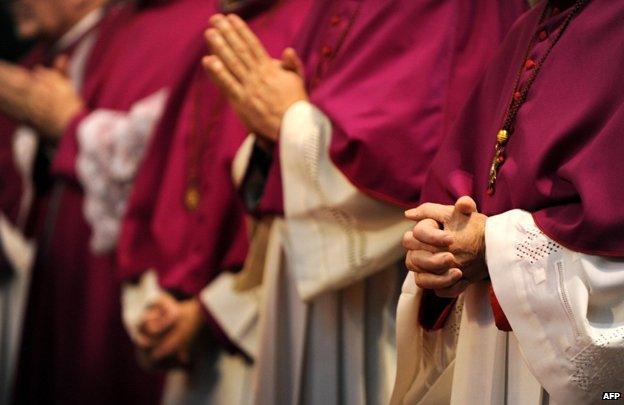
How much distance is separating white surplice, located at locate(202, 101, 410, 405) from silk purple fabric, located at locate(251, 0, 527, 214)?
0.21 ft

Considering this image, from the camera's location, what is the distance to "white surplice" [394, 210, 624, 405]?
1837mm

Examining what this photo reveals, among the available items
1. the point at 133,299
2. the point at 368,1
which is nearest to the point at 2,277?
the point at 133,299

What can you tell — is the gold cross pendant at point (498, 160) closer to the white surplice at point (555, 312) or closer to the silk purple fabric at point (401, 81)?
the white surplice at point (555, 312)

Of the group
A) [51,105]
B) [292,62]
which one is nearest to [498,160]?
[292,62]

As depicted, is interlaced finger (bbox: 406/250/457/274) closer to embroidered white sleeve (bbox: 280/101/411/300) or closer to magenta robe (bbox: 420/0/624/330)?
→ magenta robe (bbox: 420/0/624/330)

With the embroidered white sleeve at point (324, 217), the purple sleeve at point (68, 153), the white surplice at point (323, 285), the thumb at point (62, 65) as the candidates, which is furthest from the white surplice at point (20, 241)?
the embroidered white sleeve at point (324, 217)

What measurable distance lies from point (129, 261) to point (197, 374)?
0.38 meters

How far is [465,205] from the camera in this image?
1952 millimetres

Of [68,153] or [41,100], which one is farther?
[41,100]

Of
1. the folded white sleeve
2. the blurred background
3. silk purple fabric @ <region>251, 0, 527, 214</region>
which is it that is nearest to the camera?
silk purple fabric @ <region>251, 0, 527, 214</region>

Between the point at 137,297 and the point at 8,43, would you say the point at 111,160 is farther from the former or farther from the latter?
the point at 8,43

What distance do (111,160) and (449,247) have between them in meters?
1.92

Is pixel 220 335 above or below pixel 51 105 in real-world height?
below

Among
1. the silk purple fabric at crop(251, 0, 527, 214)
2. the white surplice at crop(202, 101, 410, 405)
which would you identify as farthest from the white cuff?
the silk purple fabric at crop(251, 0, 527, 214)
